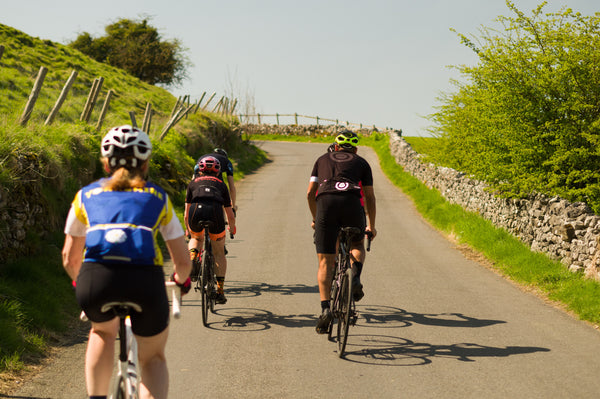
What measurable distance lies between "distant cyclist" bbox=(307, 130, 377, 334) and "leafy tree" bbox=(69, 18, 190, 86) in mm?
55224

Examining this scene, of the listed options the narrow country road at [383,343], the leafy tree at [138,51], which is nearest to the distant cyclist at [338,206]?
the narrow country road at [383,343]

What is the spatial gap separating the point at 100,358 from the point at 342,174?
13.0 feet

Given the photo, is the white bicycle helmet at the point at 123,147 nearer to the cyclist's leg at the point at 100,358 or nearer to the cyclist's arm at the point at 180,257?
the cyclist's arm at the point at 180,257

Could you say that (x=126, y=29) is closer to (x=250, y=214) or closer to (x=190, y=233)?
(x=250, y=214)

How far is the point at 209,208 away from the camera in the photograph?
815cm

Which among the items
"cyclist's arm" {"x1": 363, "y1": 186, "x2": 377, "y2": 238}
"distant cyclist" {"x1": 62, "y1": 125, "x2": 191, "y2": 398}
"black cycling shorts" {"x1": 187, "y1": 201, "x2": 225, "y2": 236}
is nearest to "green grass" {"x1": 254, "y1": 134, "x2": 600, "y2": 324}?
"cyclist's arm" {"x1": 363, "y1": 186, "x2": 377, "y2": 238}

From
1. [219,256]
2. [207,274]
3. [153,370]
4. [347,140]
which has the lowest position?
[207,274]

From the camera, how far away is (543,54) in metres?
13.2

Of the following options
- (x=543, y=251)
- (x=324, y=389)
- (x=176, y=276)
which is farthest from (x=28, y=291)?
(x=543, y=251)

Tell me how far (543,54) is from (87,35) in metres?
58.8

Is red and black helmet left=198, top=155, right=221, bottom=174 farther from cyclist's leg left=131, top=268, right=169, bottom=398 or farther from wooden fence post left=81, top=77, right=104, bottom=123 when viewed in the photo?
wooden fence post left=81, top=77, right=104, bottom=123

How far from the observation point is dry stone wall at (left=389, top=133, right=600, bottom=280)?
32.9 feet

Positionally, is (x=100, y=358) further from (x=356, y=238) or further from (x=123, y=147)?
(x=356, y=238)

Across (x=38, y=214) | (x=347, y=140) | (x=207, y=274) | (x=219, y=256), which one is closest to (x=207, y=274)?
(x=207, y=274)
